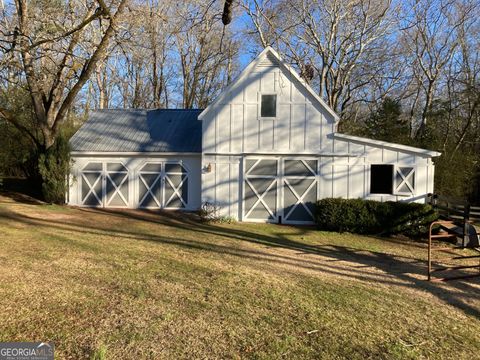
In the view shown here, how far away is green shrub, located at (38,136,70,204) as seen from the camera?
49.9 ft

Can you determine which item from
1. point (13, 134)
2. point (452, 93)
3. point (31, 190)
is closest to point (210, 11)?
point (31, 190)

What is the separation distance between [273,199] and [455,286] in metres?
7.64

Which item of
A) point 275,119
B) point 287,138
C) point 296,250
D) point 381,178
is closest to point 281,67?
point 275,119

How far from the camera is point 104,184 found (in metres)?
15.6

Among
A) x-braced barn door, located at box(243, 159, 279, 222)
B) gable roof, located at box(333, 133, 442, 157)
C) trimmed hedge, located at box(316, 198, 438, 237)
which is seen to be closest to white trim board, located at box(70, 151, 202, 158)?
x-braced barn door, located at box(243, 159, 279, 222)

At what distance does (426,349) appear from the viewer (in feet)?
13.5

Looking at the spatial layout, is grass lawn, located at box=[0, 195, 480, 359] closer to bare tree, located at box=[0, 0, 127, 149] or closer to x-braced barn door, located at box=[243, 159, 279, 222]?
x-braced barn door, located at box=[243, 159, 279, 222]

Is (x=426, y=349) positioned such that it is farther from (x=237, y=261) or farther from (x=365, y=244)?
(x=365, y=244)

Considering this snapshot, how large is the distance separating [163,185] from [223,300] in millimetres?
10647

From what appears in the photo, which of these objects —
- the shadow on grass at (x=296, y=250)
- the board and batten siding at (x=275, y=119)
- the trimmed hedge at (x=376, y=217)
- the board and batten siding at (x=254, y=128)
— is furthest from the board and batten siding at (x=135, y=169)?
the trimmed hedge at (x=376, y=217)

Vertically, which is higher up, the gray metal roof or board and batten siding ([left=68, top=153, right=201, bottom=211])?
the gray metal roof

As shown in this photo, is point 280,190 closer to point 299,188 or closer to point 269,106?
point 299,188

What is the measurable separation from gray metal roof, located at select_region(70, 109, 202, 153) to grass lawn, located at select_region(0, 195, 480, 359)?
6.23 metres

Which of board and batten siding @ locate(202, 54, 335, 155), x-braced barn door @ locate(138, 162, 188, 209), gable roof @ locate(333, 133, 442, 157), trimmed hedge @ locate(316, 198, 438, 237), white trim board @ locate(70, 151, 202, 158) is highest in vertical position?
board and batten siding @ locate(202, 54, 335, 155)
